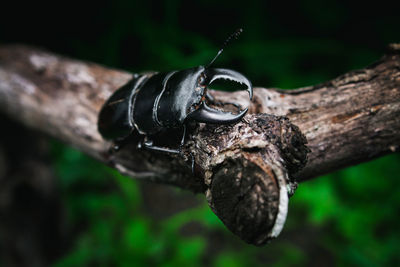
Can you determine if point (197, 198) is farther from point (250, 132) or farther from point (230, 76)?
point (250, 132)

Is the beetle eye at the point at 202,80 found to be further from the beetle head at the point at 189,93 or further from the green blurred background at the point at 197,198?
the green blurred background at the point at 197,198

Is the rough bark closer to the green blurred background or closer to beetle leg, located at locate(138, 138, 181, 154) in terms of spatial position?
beetle leg, located at locate(138, 138, 181, 154)

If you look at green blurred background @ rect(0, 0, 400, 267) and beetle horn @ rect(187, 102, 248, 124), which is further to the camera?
green blurred background @ rect(0, 0, 400, 267)

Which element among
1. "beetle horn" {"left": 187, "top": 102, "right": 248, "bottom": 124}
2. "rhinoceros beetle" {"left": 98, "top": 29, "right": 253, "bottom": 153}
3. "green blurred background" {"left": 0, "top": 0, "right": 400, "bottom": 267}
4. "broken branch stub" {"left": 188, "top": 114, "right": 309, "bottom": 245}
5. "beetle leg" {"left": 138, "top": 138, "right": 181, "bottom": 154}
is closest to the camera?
"broken branch stub" {"left": 188, "top": 114, "right": 309, "bottom": 245}

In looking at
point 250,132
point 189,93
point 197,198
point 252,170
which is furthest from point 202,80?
point 197,198

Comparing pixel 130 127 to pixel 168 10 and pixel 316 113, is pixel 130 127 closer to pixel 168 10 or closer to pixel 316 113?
pixel 316 113

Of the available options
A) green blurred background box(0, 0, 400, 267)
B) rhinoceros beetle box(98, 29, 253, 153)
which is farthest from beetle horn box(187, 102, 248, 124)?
green blurred background box(0, 0, 400, 267)

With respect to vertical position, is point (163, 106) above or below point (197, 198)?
above

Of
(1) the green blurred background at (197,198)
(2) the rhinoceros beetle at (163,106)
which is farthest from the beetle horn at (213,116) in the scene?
(1) the green blurred background at (197,198)
